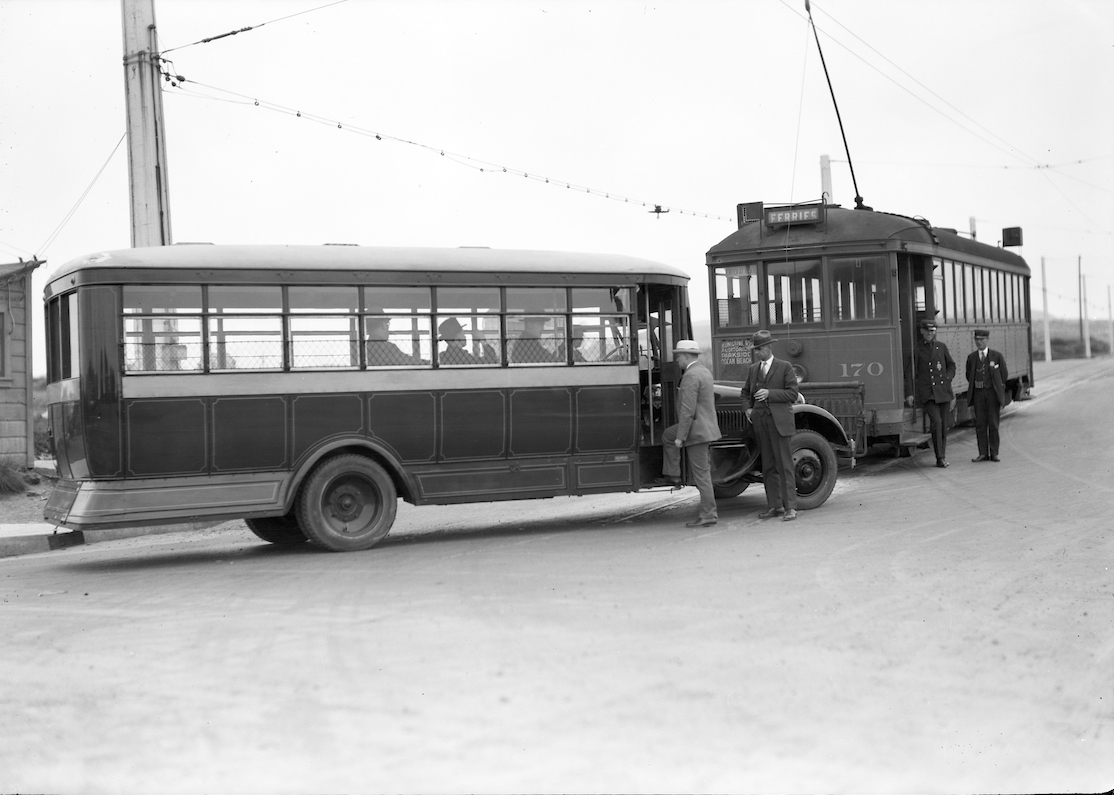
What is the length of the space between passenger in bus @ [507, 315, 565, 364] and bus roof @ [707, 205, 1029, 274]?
246 inches

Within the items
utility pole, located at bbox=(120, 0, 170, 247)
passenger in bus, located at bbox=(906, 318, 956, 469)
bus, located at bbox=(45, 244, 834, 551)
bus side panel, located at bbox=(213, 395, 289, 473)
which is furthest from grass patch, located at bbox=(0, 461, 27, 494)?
passenger in bus, located at bbox=(906, 318, 956, 469)

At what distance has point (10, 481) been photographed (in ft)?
59.2

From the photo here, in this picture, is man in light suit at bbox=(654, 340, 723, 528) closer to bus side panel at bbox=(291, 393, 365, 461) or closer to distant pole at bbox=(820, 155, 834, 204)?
bus side panel at bbox=(291, 393, 365, 461)

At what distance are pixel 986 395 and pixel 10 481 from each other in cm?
1425

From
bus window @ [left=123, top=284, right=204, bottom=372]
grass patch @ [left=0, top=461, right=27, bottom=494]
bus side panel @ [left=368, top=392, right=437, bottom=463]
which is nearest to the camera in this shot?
bus window @ [left=123, top=284, right=204, bottom=372]

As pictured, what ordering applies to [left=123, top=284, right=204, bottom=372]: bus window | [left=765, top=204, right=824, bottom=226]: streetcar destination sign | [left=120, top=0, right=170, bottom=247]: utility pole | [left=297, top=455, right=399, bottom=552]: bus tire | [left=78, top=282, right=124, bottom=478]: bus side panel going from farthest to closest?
[left=765, top=204, right=824, bottom=226]: streetcar destination sign → [left=120, top=0, right=170, bottom=247]: utility pole → [left=297, top=455, right=399, bottom=552]: bus tire → [left=123, top=284, right=204, bottom=372]: bus window → [left=78, top=282, right=124, bottom=478]: bus side panel

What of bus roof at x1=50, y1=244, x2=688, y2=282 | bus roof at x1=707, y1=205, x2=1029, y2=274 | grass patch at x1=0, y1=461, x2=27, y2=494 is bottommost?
grass patch at x1=0, y1=461, x2=27, y2=494

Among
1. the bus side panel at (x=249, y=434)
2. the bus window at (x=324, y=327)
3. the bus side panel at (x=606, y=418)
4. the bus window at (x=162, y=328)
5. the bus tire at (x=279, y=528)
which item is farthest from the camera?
the bus tire at (x=279, y=528)

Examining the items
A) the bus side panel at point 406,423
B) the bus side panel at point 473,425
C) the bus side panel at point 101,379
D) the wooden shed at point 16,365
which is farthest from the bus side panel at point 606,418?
the wooden shed at point 16,365

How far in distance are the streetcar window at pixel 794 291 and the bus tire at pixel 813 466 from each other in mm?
4304

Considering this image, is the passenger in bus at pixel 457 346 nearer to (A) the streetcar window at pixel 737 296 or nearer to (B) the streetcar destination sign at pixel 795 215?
(A) the streetcar window at pixel 737 296

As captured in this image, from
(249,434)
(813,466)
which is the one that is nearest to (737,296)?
(813,466)

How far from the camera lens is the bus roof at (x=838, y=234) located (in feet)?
54.5

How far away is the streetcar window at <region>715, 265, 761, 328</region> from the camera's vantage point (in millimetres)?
17422
